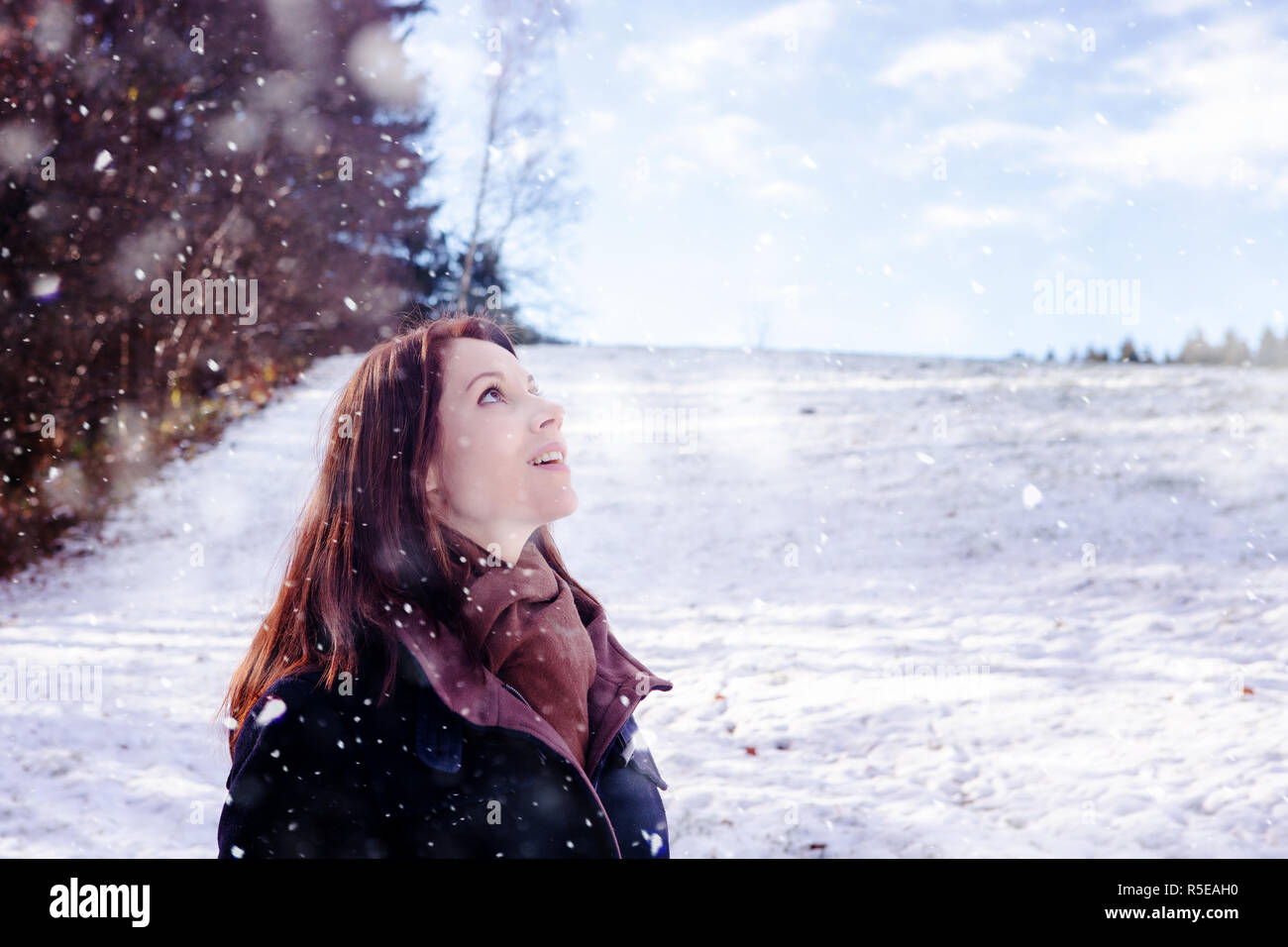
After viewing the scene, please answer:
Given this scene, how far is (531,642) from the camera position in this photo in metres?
1.48

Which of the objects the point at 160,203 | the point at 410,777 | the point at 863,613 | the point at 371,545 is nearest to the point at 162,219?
the point at 160,203

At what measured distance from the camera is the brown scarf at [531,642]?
56.3 inches

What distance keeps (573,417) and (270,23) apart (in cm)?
682

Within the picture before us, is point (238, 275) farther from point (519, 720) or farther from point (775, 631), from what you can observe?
point (519, 720)

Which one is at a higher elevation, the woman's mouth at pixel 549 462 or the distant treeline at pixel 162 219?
the distant treeline at pixel 162 219

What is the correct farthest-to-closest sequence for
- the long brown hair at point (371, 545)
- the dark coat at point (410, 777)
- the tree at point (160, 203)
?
1. the tree at point (160, 203)
2. the long brown hair at point (371, 545)
3. the dark coat at point (410, 777)

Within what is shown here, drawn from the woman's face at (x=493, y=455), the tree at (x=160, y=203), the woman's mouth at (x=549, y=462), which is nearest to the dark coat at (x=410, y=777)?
the woman's face at (x=493, y=455)

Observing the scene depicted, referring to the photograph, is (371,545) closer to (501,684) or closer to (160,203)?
(501,684)

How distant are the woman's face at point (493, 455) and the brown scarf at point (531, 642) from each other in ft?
0.20

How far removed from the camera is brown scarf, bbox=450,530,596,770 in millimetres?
1431

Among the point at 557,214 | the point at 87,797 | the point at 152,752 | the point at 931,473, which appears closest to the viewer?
the point at 87,797

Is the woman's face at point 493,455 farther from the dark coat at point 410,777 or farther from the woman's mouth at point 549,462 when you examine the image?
the dark coat at point 410,777
